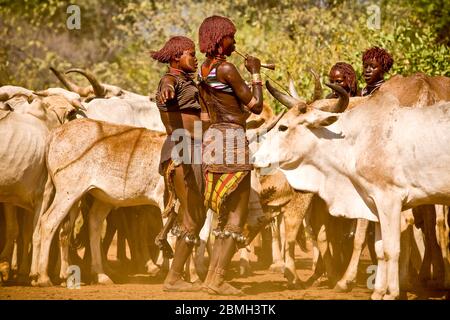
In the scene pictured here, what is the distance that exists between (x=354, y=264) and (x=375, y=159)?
1303 millimetres

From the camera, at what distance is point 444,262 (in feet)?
28.9

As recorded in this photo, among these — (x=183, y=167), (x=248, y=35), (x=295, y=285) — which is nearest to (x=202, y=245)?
(x=295, y=285)

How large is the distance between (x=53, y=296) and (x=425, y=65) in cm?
583

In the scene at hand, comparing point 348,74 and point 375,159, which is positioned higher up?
point 348,74

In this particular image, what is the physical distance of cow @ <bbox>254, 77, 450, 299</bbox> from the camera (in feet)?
24.3

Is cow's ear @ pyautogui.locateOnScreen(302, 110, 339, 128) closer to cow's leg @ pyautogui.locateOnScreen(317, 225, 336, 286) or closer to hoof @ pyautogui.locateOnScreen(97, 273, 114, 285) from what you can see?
cow's leg @ pyautogui.locateOnScreen(317, 225, 336, 286)

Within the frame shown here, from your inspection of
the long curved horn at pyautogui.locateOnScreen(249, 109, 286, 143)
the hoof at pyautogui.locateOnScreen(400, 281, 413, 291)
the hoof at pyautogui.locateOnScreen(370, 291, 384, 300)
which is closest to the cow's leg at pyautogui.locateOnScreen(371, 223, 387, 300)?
the hoof at pyautogui.locateOnScreen(370, 291, 384, 300)

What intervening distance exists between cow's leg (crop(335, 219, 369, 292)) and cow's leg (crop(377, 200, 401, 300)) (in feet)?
3.32

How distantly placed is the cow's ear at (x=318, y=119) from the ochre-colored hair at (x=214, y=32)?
1.01 meters

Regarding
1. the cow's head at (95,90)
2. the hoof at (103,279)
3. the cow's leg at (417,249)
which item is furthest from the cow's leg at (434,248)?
the cow's head at (95,90)

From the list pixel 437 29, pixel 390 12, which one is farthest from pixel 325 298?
pixel 390 12

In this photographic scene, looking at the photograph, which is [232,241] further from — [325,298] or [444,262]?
[444,262]

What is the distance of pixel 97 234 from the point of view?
9.60 metres

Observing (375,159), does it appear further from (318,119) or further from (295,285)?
(295,285)
